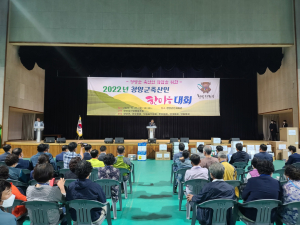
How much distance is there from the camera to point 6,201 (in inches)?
73.3

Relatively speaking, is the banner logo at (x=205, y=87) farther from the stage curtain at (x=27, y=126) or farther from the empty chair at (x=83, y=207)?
the stage curtain at (x=27, y=126)

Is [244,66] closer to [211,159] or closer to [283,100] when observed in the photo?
[283,100]

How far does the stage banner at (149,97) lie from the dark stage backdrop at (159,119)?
121 inches

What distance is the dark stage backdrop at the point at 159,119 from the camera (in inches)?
535

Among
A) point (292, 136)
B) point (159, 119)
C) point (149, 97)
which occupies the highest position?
point (149, 97)

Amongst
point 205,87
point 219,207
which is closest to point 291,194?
point 219,207

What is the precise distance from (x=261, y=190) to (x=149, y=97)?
8.88 m

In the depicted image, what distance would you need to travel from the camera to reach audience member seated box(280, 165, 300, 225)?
6.76 feet

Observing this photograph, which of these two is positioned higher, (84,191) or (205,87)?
(205,87)

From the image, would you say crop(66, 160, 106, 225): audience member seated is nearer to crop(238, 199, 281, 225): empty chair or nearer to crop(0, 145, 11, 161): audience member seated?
crop(238, 199, 281, 225): empty chair

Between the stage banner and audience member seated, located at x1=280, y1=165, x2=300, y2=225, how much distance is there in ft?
28.1

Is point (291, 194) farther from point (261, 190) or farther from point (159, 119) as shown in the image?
point (159, 119)

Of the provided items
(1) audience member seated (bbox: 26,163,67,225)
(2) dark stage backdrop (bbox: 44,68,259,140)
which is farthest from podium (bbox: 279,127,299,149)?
(1) audience member seated (bbox: 26,163,67,225)

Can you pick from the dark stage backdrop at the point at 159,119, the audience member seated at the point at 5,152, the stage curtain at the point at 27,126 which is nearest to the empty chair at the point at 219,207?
the audience member seated at the point at 5,152
